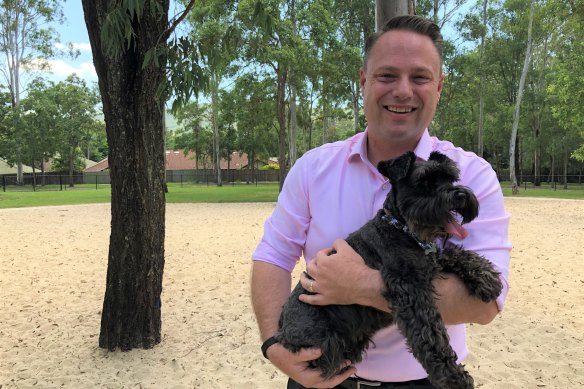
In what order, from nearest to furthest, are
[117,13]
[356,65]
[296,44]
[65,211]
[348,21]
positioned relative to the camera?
[117,13] < [65,211] < [296,44] < [356,65] < [348,21]

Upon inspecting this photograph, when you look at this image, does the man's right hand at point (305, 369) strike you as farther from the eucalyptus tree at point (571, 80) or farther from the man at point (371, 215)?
the eucalyptus tree at point (571, 80)

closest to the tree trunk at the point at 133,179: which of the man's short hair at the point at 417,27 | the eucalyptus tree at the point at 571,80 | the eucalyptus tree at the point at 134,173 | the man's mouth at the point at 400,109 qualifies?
the eucalyptus tree at the point at 134,173

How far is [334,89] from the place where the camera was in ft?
124

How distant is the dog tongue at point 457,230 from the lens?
2.16m

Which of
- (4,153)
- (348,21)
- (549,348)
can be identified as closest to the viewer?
(549,348)

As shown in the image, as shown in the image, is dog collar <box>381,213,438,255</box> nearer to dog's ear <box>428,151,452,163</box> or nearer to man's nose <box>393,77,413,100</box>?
dog's ear <box>428,151,452,163</box>

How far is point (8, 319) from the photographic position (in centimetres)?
823

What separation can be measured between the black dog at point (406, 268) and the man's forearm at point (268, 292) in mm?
87

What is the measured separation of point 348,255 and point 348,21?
42801 millimetres

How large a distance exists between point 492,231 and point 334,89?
36.9 m

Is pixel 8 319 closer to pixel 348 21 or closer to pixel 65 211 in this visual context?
pixel 65 211

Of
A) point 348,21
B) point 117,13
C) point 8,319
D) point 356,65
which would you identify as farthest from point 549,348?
point 348,21

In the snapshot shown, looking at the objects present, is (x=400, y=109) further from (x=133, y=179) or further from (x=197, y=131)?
(x=197, y=131)

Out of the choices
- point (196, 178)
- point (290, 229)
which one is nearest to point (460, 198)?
point (290, 229)
